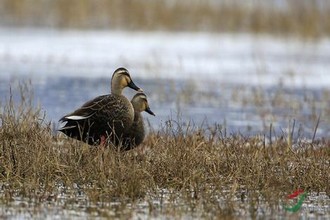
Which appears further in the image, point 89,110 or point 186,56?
point 186,56

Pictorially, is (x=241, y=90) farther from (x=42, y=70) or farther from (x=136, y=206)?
(x=136, y=206)

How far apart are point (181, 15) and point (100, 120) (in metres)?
18.0

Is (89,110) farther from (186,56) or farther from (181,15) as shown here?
(181,15)

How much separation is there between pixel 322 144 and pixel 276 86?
23.1 ft

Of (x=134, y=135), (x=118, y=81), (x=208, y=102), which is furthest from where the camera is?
(x=208, y=102)

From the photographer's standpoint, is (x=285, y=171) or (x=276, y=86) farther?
(x=276, y=86)

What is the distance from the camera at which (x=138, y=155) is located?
26.7 ft

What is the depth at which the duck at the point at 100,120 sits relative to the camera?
8.09 meters

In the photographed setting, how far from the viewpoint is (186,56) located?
21.5 meters

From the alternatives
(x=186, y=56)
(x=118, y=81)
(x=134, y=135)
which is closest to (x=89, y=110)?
(x=134, y=135)

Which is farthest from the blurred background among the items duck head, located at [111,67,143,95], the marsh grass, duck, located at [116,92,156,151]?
the marsh grass

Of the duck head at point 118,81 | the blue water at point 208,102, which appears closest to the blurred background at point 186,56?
the blue water at point 208,102

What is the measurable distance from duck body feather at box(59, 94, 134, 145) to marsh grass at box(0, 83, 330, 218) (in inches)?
5.1

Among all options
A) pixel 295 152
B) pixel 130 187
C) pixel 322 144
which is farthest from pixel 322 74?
pixel 130 187
